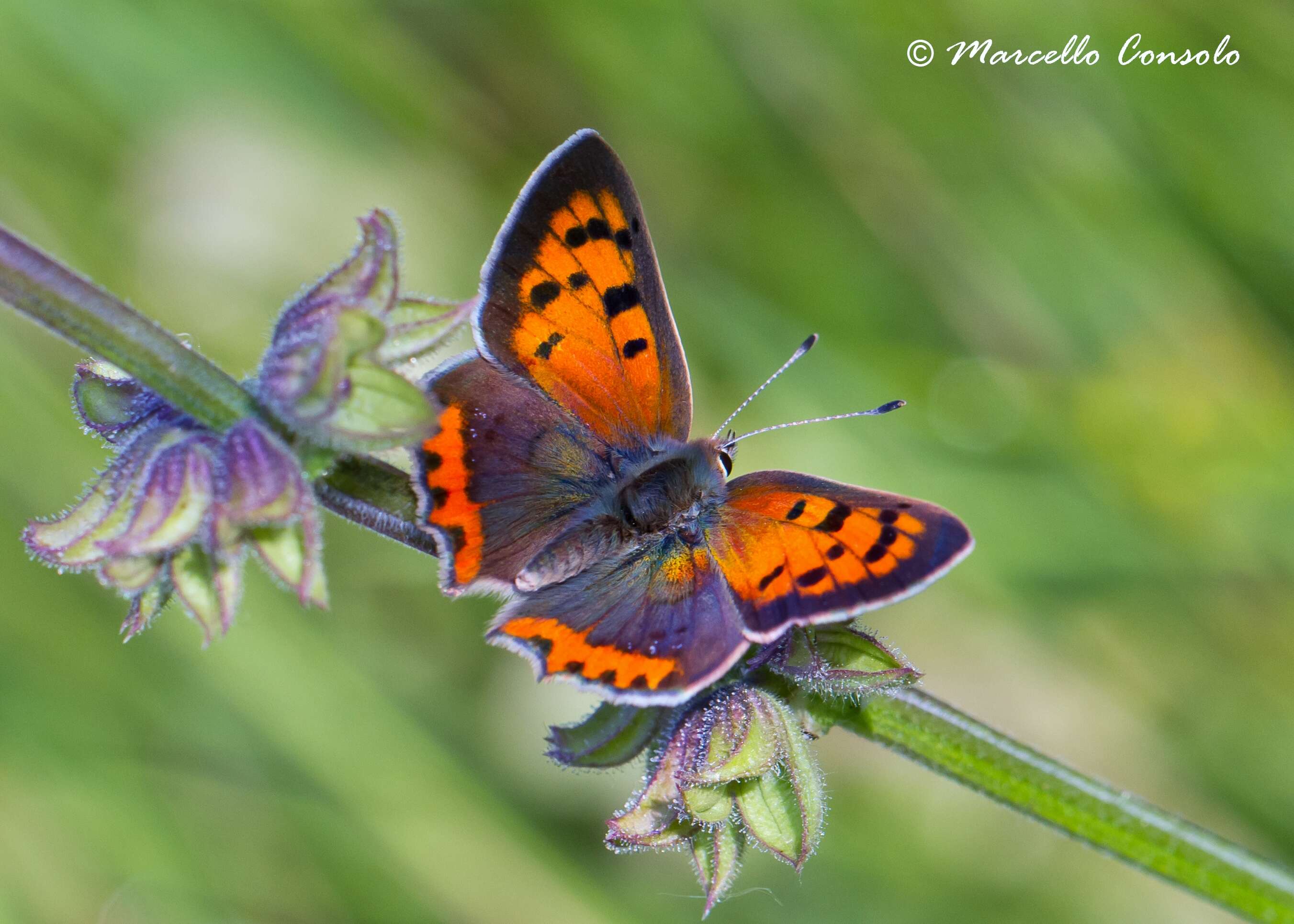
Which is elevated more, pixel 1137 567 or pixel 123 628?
pixel 1137 567

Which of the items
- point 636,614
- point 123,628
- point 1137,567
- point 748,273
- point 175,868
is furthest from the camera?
point 748,273

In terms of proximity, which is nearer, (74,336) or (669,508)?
(74,336)

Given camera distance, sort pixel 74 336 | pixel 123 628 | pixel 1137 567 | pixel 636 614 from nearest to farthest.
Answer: pixel 74 336 < pixel 123 628 < pixel 636 614 < pixel 1137 567

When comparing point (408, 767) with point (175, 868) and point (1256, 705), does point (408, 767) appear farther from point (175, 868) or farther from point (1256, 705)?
point (1256, 705)

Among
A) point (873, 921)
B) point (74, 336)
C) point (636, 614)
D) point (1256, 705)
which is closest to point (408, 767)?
point (873, 921)

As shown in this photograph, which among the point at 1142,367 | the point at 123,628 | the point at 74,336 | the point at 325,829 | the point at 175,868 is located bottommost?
the point at 175,868

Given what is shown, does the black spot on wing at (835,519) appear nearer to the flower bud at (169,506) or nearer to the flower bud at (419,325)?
the flower bud at (419,325)
